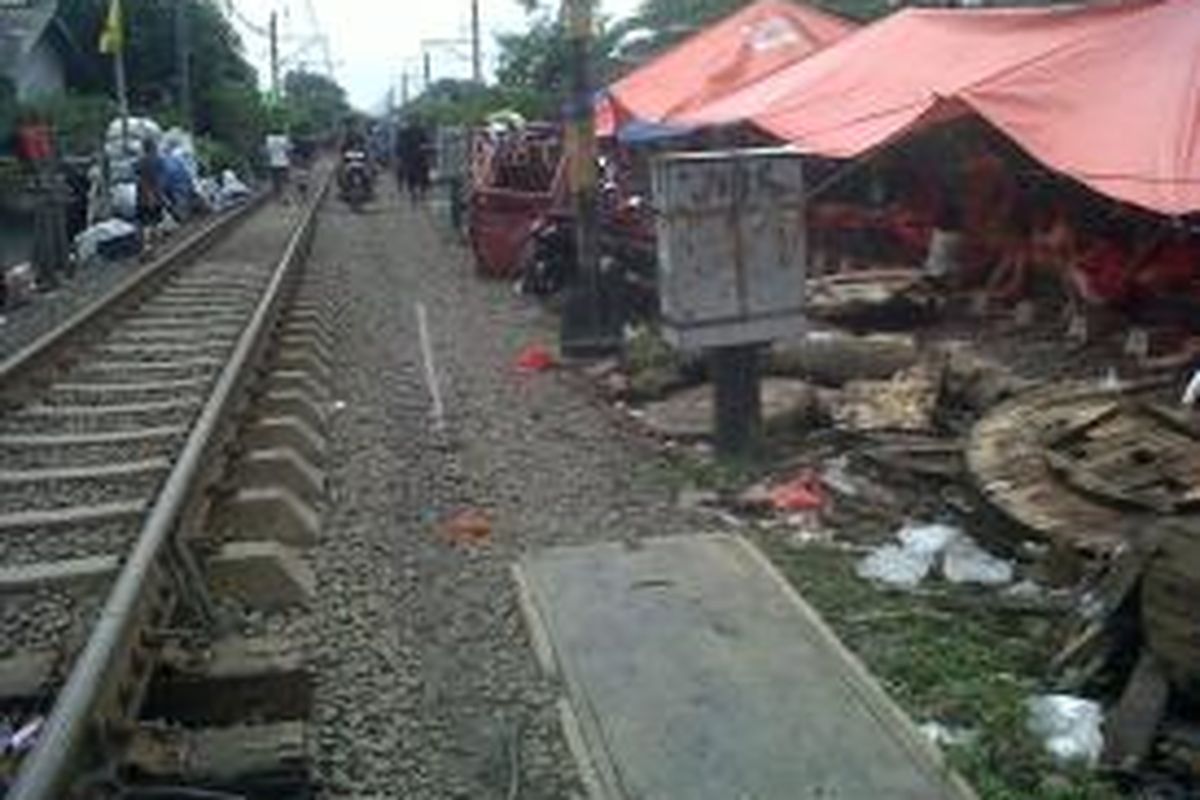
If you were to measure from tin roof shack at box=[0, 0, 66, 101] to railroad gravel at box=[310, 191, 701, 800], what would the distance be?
30.8 meters

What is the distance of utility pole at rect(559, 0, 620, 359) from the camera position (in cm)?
1521

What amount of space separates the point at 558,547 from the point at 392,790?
288cm

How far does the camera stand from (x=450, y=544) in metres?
8.70

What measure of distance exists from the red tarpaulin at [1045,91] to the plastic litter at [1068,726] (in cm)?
547

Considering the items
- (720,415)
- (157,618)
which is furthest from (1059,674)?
(720,415)

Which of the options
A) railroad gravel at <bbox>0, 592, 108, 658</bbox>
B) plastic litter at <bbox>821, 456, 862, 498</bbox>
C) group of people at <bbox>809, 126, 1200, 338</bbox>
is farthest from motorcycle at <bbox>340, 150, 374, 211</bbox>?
railroad gravel at <bbox>0, 592, 108, 658</bbox>

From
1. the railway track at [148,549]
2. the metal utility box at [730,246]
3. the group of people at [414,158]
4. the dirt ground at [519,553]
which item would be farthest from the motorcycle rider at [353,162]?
the metal utility box at [730,246]

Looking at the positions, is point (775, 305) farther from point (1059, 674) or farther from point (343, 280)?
point (343, 280)

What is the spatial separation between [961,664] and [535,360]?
8429 mm

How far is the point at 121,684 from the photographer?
579 cm

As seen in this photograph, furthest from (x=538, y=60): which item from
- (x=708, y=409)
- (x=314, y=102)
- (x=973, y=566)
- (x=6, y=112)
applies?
(x=314, y=102)

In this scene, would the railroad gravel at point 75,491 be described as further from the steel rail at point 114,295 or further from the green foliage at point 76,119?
the green foliage at point 76,119

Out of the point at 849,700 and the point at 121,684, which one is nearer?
the point at 121,684

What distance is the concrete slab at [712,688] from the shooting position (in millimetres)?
5668
